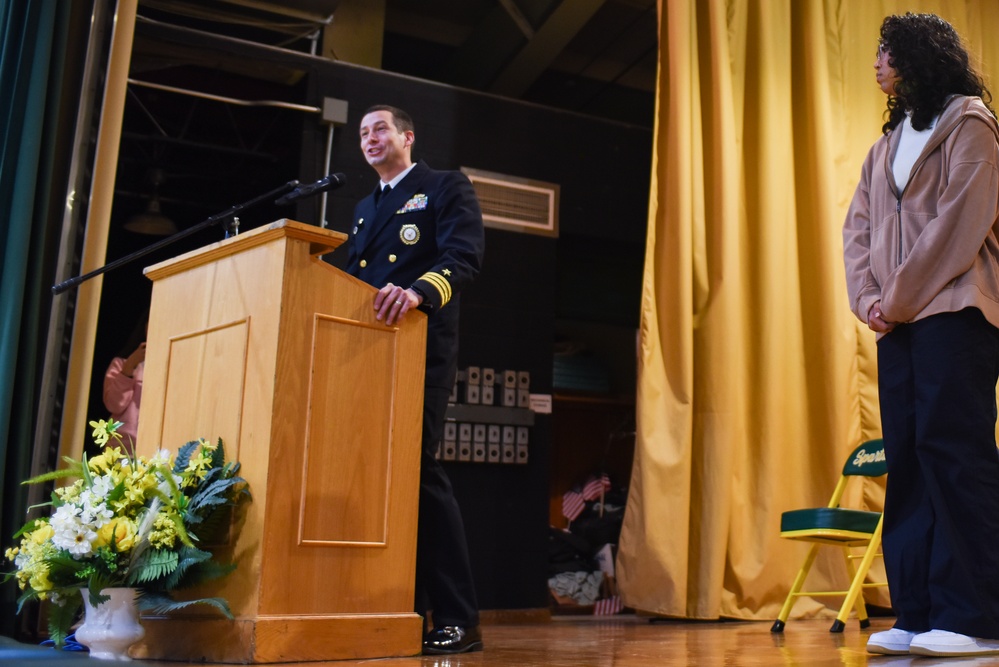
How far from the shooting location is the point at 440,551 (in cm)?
248

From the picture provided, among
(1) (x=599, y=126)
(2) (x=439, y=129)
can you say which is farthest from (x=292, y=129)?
(1) (x=599, y=126)

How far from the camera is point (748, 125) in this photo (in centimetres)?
492

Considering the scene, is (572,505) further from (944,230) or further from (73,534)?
(73,534)

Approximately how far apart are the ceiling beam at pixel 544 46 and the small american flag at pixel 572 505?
2.51m

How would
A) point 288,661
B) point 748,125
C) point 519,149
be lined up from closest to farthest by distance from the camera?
point 288,661
point 748,125
point 519,149

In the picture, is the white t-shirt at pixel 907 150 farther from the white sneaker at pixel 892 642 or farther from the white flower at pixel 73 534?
the white flower at pixel 73 534

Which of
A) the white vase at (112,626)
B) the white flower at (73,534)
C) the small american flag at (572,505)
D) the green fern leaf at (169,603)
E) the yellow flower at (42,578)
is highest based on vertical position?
the small american flag at (572,505)

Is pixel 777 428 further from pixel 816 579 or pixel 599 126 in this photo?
pixel 599 126

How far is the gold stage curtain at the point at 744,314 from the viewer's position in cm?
435

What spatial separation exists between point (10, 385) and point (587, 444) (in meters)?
4.04

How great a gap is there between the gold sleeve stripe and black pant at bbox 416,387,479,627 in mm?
265

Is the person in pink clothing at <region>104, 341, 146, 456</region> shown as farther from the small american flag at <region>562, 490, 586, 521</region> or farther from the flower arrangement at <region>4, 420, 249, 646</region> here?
the small american flag at <region>562, 490, 586, 521</region>

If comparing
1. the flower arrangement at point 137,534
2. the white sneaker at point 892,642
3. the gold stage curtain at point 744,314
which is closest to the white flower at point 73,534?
the flower arrangement at point 137,534

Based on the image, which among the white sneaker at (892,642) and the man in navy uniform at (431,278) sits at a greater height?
the man in navy uniform at (431,278)
